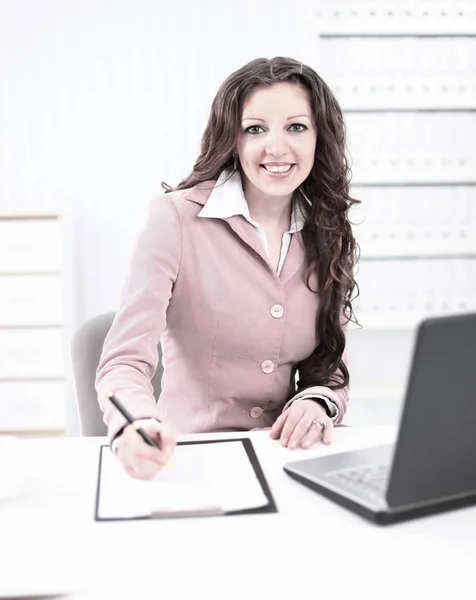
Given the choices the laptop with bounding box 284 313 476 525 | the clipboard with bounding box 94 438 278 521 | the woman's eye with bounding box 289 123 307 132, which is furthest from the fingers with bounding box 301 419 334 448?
the woman's eye with bounding box 289 123 307 132

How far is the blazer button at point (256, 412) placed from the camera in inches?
63.4

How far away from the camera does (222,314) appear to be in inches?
61.9

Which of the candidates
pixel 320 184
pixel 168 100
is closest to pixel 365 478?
pixel 320 184

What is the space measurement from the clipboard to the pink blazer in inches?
13.1

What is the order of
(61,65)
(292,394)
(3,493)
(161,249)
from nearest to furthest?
(3,493) < (161,249) < (292,394) < (61,65)

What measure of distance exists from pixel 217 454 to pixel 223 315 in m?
0.44

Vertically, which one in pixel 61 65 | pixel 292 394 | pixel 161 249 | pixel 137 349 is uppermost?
pixel 61 65

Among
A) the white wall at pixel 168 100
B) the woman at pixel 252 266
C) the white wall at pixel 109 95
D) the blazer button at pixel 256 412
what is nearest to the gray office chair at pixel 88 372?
the woman at pixel 252 266

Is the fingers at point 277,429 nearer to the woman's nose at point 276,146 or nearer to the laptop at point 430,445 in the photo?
the laptop at point 430,445

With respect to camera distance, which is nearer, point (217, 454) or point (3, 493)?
point (3, 493)

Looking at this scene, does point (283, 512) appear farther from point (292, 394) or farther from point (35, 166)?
point (35, 166)

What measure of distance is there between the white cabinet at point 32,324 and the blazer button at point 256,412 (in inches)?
76.6

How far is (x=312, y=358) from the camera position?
1.71 m

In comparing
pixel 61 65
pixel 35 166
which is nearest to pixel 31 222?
A: pixel 35 166
